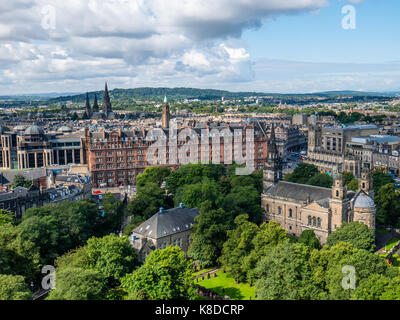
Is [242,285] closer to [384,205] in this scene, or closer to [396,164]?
[384,205]

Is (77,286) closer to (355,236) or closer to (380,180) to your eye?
(355,236)

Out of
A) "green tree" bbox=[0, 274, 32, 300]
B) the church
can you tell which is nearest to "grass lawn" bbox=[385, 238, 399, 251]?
the church

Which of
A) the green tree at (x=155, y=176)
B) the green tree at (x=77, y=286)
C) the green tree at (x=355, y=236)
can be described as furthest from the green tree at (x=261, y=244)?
the green tree at (x=155, y=176)

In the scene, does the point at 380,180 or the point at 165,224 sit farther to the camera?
the point at 380,180

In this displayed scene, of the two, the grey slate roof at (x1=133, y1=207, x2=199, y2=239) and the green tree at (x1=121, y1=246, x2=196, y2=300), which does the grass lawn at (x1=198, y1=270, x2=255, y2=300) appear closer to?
the green tree at (x1=121, y1=246, x2=196, y2=300)

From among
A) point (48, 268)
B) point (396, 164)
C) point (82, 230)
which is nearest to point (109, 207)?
point (82, 230)

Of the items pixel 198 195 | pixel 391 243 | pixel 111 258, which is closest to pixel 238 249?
pixel 111 258
